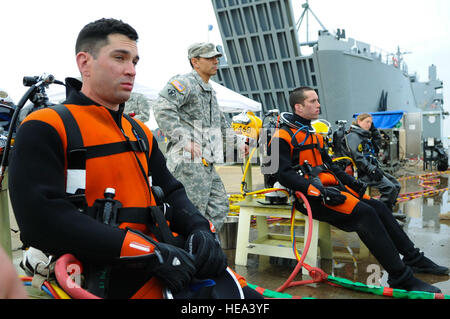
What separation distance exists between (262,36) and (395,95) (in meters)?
12.5

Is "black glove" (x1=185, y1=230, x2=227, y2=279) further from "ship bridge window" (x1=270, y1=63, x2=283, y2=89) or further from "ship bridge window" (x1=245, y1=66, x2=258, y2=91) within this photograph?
"ship bridge window" (x1=245, y1=66, x2=258, y2=91)

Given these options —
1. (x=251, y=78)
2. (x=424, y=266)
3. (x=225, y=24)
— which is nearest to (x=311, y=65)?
(x=251, y=78)

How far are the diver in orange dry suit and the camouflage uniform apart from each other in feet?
1.98

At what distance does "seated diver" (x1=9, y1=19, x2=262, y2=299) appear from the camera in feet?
4.01

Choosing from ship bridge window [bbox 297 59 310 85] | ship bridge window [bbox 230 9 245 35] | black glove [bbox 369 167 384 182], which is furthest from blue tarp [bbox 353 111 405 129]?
black glove [bbox 369 167 384 182]

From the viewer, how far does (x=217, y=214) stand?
3191 mm

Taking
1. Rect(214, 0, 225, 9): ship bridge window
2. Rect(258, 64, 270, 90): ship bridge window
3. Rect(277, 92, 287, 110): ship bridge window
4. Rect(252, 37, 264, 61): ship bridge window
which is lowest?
Rect(277, 92, 287, 110): ship bridge window

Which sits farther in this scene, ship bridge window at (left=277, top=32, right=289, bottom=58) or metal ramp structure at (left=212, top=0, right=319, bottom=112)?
ship bridge window at (left=277, top=32, right=289, bottom=58)

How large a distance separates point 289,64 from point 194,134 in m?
20.0

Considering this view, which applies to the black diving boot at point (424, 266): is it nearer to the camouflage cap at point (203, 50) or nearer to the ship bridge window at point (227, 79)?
the camouflage cap at point (203, 50)

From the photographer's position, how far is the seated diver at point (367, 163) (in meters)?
5.11

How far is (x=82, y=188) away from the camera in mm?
1324

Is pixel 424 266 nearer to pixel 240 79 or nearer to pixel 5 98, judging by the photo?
pixel 5 98
